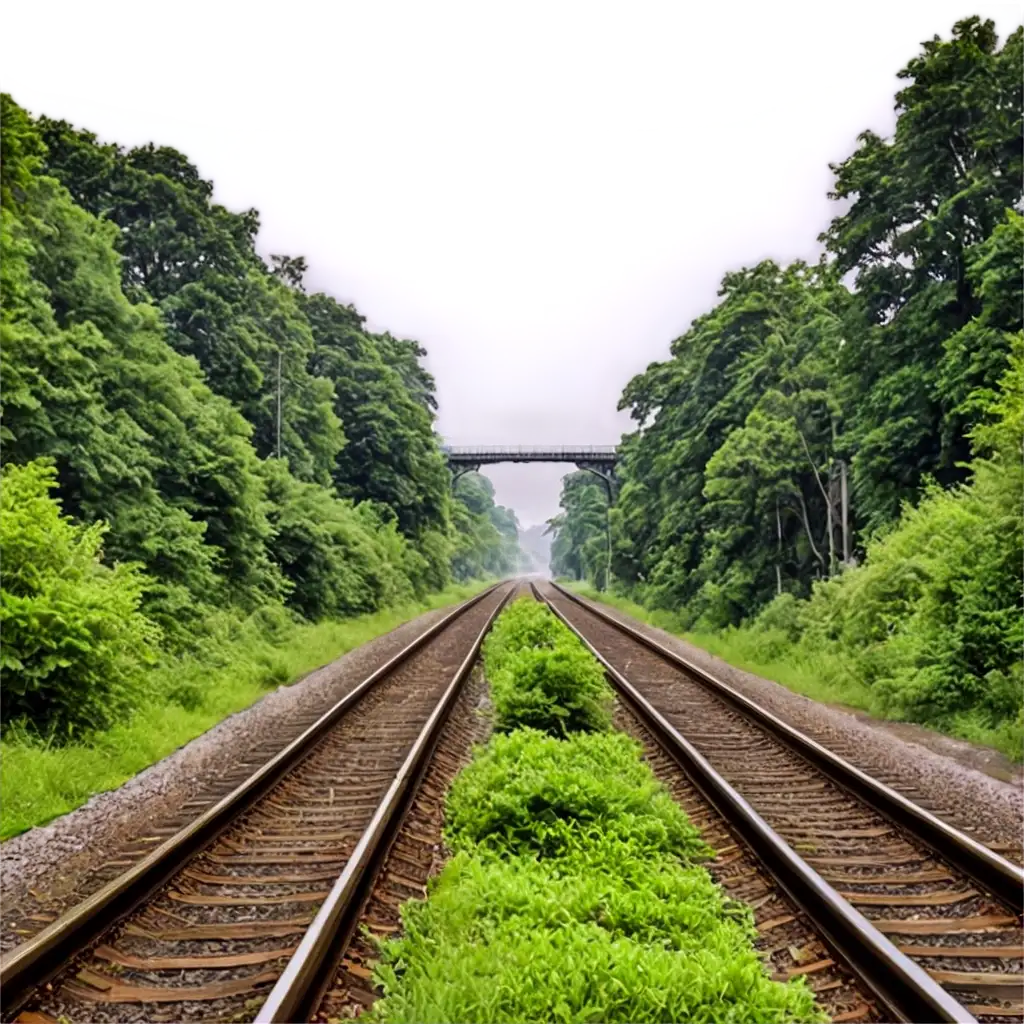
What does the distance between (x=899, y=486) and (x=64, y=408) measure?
53.1 feet

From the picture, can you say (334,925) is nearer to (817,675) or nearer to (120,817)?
(120,817)

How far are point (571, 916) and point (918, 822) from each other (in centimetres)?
319

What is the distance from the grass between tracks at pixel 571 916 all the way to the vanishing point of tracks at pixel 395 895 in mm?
270

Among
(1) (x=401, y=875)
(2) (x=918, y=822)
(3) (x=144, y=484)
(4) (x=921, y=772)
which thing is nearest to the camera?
(1) (x=401, y=875)

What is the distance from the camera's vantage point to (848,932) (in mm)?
3807

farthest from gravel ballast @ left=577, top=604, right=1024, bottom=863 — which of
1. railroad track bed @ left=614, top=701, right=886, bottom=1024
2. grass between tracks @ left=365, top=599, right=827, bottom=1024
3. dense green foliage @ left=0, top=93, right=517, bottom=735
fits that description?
dense green foliage @ left=0, top=93, right=517, bottom=735

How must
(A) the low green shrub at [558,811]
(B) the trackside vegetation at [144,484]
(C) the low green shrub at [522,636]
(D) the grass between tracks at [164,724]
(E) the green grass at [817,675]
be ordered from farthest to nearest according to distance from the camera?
1. (C) the low green shrub at [522,636]
2. (E) the green grass at [817,675]
3. (B) the trackside vegetation at [144,484]
4. (D) the grass between tracks at [164,724]
5. (A) the low green shrub at [558,811]

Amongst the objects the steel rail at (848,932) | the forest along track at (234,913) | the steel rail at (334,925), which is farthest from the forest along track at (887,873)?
the forest along track at (234,913)

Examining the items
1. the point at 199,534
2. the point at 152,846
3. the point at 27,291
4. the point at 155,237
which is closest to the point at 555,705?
the point at 152,846

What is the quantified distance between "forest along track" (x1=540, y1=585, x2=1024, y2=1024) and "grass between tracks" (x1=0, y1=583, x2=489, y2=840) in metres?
6.14

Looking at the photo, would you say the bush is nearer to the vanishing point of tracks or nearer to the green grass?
the vanishing point of tracks

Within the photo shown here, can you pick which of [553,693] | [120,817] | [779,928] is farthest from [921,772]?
[120,817]

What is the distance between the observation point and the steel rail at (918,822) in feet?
14.7

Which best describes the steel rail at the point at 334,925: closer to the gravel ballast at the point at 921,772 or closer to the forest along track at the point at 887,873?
the forest along track at the point at 887,873
